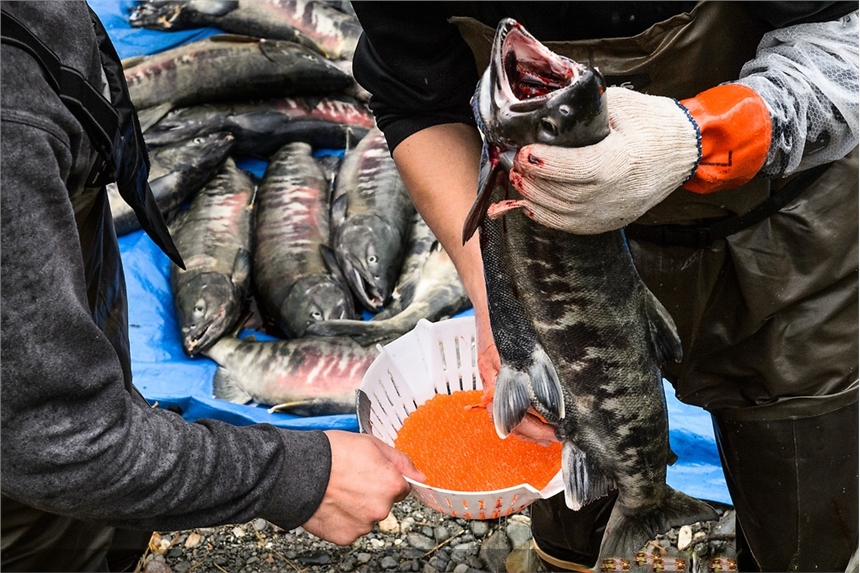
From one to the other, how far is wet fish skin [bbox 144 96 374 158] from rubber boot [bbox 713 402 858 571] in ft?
12.0

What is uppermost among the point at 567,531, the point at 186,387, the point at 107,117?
the point at 107,117

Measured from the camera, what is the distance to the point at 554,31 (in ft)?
6.84

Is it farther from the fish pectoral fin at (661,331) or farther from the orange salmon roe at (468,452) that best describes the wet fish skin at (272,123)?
the fish pectoral fin at (661,331)

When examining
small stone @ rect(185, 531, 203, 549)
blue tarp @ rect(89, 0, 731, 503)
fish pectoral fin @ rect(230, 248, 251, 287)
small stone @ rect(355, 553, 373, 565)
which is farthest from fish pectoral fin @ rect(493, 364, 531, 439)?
fish pectoral fin @ rect(230, 248, 251, 287)

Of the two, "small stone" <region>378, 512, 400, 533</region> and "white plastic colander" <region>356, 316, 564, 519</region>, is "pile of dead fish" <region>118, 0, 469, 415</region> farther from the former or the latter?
"white plastic colander" <region>356, 316, 564, 519</region>

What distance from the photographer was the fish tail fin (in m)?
2.23

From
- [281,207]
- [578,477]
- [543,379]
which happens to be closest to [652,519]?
[578,477]

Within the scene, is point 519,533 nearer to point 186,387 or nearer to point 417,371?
point 417,371

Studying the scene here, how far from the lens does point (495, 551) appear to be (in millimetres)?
3447

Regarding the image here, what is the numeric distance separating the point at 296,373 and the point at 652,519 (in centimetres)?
221

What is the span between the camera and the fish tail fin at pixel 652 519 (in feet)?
7.33

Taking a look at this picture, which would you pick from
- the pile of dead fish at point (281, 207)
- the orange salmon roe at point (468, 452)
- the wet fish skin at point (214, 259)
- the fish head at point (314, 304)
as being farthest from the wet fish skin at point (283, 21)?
the orange salmon roe at point (468, 452)

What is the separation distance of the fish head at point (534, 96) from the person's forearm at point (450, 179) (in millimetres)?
780

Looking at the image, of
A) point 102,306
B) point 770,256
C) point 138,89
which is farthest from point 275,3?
Answer: point 770,256
